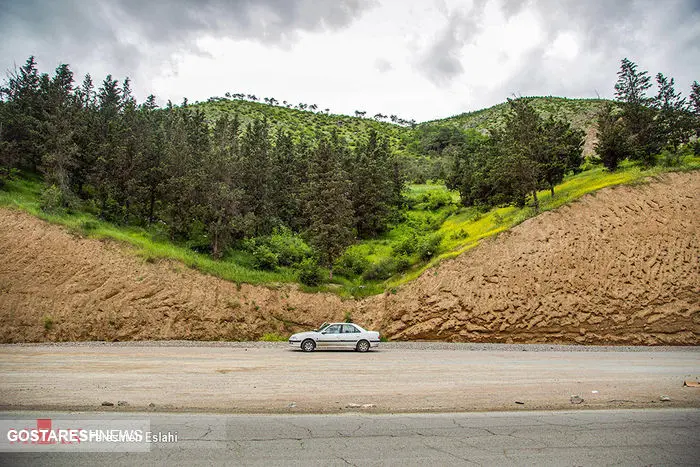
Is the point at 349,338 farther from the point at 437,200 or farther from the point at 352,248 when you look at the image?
the point at 437,200

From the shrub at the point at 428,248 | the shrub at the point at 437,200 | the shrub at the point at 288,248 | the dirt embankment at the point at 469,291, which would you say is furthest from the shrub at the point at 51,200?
the shrub at the point at 437,200

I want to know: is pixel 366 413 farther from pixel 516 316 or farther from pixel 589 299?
pixel 589 299

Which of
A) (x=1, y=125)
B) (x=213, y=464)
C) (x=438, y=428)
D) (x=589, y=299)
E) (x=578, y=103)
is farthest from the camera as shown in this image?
(x=578, y=103)

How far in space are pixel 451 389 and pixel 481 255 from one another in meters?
19.5

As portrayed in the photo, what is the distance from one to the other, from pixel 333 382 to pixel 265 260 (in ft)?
74.8

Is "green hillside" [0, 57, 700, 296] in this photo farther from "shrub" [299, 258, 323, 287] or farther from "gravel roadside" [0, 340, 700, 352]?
"gravel roadside" [0, 340, 700, 352]

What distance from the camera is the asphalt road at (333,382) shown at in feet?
32.6

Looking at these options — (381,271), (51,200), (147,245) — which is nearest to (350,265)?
(381,271)

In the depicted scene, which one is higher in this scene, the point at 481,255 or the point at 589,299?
the point at 481,255

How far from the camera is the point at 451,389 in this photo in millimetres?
11828

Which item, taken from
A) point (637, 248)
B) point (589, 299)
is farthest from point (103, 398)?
point (637, 248)

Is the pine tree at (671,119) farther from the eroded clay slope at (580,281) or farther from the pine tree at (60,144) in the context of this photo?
the pine tree at (60,144)

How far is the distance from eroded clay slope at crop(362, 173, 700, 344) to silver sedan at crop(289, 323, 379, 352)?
21.0 feet

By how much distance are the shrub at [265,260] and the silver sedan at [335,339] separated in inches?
493
